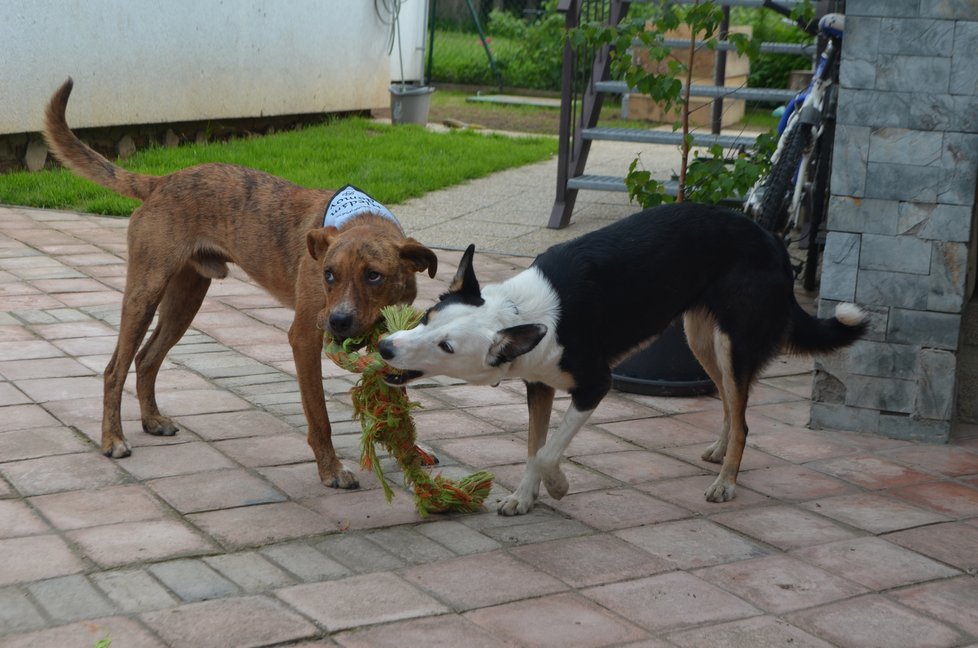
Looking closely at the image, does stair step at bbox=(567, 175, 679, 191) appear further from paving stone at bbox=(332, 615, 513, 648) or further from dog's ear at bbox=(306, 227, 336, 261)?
paving stone at bbox=(332, 615, 513, 648)

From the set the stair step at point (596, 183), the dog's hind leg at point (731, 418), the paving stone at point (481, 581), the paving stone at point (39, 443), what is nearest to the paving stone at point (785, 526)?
the dog's hind leg at point (731, 418)

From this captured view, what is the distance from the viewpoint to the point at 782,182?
253 inches

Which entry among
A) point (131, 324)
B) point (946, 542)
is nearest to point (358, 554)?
point (131, 324)

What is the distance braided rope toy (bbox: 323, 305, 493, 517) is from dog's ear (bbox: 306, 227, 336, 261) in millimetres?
353

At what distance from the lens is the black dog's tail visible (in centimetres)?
445

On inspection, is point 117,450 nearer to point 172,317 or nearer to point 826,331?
point 172,317

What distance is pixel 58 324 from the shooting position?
6.09 metres

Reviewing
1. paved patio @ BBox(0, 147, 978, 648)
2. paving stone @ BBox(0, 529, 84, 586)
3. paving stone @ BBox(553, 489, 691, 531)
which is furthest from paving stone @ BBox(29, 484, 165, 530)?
paving stone @ BBox(553, 489, 691, 531)

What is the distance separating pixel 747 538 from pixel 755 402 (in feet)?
5.50

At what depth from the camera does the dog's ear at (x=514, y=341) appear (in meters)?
3.51

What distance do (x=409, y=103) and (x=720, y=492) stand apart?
→ 35.3ft

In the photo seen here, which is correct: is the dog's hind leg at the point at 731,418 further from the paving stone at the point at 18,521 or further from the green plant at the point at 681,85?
the paving stone at the point at 18,521

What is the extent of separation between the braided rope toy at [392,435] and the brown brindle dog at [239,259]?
0.33ft

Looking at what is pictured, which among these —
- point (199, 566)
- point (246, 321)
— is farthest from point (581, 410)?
point (246, 321)
